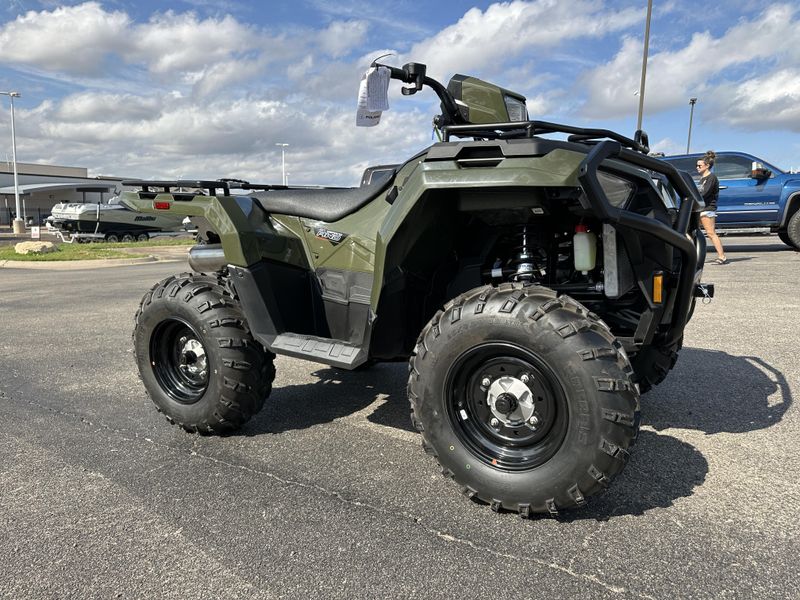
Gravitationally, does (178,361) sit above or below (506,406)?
below

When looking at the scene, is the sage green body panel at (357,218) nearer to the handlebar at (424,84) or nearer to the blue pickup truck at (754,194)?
the handlebar at (424,84)

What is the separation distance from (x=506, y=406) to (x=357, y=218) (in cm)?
135

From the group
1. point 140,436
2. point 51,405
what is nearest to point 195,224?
point 140,436

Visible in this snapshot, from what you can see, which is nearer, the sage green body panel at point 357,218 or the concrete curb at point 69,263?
the sage green body panel at point 357,218

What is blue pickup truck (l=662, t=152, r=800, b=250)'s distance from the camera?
12.2 m

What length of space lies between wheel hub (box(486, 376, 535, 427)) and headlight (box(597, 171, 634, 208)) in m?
0.88

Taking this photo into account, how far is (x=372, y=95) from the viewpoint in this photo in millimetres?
3025

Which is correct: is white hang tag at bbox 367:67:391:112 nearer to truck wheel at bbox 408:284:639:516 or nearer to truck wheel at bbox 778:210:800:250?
truck wheel at bbox 408:284:639:516

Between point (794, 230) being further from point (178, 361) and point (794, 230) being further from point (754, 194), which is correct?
point (178, 361)

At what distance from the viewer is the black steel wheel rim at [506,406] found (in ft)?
8.14

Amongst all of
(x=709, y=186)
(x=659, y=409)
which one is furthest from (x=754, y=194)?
(x=659, y=409)

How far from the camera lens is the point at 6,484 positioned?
2.95 metres

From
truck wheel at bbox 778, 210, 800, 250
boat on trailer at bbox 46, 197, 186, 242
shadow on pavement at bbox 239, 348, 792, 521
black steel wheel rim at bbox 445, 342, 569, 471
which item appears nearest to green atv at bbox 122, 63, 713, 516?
black steel wheel rim at bbox 445, 342, 569, 471

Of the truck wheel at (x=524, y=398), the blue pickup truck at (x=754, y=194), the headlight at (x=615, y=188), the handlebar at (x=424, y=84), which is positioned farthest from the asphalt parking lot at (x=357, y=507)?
the blue pickup truck at (x=754, y=194)
